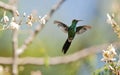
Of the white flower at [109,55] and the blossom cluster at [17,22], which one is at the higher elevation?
the blossom cluster at [17,22]

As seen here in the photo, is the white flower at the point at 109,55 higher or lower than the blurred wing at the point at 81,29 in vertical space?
lower

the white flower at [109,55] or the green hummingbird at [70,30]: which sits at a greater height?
the green hummingbird at [70,30]

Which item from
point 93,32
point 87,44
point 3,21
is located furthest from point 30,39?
point 93,32

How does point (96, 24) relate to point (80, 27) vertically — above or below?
below

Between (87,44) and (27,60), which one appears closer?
(27,60)

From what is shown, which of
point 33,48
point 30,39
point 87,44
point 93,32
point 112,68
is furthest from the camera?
point 93,32

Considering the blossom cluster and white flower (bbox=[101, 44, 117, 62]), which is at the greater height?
the blossom cluster

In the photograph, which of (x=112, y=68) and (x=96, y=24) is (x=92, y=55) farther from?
(x=96, y=24)

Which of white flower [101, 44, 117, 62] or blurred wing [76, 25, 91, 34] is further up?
blurred wing [76, 25, 91, 34]

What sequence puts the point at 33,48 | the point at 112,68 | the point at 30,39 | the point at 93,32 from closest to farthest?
the point at 112,68 → the point at 30,39 → the point at 33,48 → the point at 93,32

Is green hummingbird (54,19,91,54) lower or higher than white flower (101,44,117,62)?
higher
